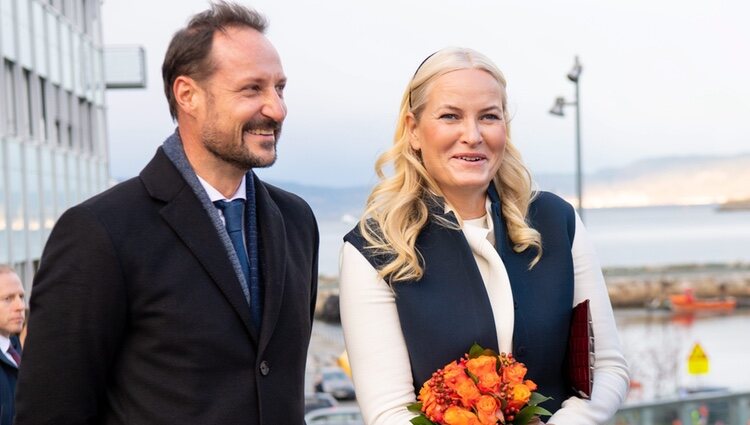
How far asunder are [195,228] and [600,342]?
1.33 meters

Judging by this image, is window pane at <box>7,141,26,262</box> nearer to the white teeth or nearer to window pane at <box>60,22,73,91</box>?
window pane at <box>60,22,73,91</box>

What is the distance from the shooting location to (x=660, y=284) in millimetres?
98375

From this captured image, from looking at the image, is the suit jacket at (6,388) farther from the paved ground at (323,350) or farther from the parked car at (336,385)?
the paved ground at (323,350)

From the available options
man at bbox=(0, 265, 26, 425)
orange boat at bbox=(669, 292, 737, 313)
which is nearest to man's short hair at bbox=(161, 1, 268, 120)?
man at bbox=(0, 265, 26, 425)

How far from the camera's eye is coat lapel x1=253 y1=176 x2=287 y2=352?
3.32 m

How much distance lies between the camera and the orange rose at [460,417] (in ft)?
10.5

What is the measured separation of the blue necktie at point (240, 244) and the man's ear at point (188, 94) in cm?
29

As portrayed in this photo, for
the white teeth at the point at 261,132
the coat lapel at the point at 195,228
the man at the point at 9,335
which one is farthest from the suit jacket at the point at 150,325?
the man at the point at 9,335

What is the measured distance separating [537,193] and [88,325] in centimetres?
156

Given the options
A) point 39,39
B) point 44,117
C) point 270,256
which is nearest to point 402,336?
point 270,256

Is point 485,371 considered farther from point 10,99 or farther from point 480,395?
point 10,99

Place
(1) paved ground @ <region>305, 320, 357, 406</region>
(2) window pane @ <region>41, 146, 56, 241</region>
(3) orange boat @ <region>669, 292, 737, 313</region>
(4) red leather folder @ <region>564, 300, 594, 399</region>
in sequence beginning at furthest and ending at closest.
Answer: (3) orange boat @ <region>669, 292, 737, 313</region>
(1) paved ground @ <region>305, 320, 357, 406</region>
(2) window pane @ <region>41, 146, 56, 241</region>
(4) red leather folder @ <region>564, 300, 594, 399</region>

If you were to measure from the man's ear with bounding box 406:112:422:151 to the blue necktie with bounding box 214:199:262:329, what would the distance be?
0.60m

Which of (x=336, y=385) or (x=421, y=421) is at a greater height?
(x=421, y=421)
